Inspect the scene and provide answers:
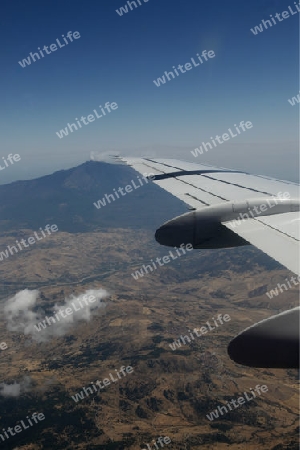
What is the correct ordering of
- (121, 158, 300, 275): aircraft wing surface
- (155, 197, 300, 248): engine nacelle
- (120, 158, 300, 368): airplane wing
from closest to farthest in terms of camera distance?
(120, 158, 300, 368): airplane wing, (121, 158, 300, 275): aircraft wing surface, (155, 197, 300, 248): engine nacelle

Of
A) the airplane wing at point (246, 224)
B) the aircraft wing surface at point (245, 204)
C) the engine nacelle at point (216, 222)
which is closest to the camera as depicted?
the airplane wing at point (246, 224)

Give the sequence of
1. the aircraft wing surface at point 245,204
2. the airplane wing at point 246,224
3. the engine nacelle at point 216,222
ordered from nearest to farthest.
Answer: the airplane wing at point 246,224 < the aircraft wing surface at point 245,204 < the engine nacelle at point 216,222

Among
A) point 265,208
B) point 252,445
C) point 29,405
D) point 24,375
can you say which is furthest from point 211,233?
point 24,375

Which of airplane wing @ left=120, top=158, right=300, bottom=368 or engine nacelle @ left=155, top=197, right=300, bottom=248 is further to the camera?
engine nacelle @ left=155, top=197, right=300, bottom=248

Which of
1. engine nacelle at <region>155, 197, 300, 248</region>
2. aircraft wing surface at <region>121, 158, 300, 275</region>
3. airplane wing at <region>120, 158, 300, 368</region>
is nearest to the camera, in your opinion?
airplane wing at <region>120, 158, 300, 368</region>

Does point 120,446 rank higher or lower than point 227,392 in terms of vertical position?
higher

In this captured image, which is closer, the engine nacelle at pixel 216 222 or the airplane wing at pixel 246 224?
the airplane wing at pixel 246 224

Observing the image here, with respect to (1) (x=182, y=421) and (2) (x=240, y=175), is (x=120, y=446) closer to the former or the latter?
(1) (x=182, y=421)
